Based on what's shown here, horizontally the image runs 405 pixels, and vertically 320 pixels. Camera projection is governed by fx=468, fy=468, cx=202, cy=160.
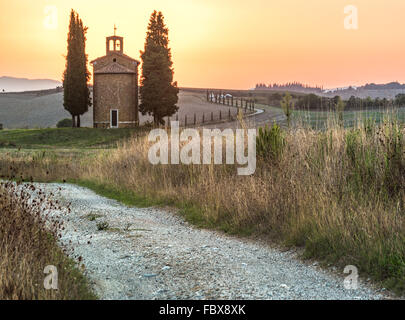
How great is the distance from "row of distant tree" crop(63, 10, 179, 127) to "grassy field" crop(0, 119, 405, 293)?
30.9 metres

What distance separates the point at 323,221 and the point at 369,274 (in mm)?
1226

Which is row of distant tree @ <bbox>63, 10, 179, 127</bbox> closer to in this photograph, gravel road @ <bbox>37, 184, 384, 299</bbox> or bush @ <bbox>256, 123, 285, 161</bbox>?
bush @ <bbox>256, 123, 285, 161</bbox>

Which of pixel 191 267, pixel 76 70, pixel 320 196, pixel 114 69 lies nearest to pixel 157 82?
pixel 114 69

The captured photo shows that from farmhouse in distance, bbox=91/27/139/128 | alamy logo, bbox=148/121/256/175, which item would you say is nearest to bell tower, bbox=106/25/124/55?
farmhouse in distance, bbox=91/27/139/128

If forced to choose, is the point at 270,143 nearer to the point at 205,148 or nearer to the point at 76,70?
the point at 205,148

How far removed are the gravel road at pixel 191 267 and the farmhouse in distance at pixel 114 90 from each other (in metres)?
36.7

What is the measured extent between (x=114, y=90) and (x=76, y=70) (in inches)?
154

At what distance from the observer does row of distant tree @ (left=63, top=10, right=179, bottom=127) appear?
4316cm

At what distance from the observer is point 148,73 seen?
43562 mm

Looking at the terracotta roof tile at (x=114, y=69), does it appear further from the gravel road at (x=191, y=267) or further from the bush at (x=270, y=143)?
the gravel road at (x=191, y=267)

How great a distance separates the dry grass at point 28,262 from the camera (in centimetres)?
477
